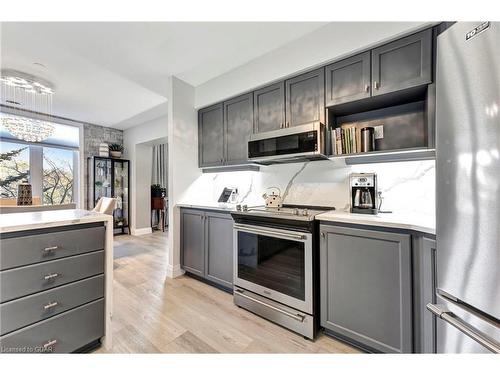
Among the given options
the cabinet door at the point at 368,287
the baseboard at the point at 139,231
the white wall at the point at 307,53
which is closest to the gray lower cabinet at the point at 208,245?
the cabinet door at the point at 368,287

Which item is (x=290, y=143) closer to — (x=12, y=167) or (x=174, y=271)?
(x=174, y=271)

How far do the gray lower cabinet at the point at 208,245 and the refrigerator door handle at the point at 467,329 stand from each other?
172 centimetres

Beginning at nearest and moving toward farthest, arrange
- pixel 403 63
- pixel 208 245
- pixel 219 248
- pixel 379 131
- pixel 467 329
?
1. pixel 467 329
2. pixel 403 63
3. pixel 379 131
4. pixel 219 248
5. pixel 208 245

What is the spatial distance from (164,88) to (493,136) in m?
3.54

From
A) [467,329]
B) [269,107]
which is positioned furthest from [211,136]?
[467,329]

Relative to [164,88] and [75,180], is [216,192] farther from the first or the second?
[75,180]

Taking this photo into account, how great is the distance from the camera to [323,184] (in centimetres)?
223

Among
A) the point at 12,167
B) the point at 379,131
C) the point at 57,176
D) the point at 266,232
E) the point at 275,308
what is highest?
the point at 379,131

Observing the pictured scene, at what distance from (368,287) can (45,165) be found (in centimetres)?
613

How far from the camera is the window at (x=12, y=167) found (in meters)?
3.92
